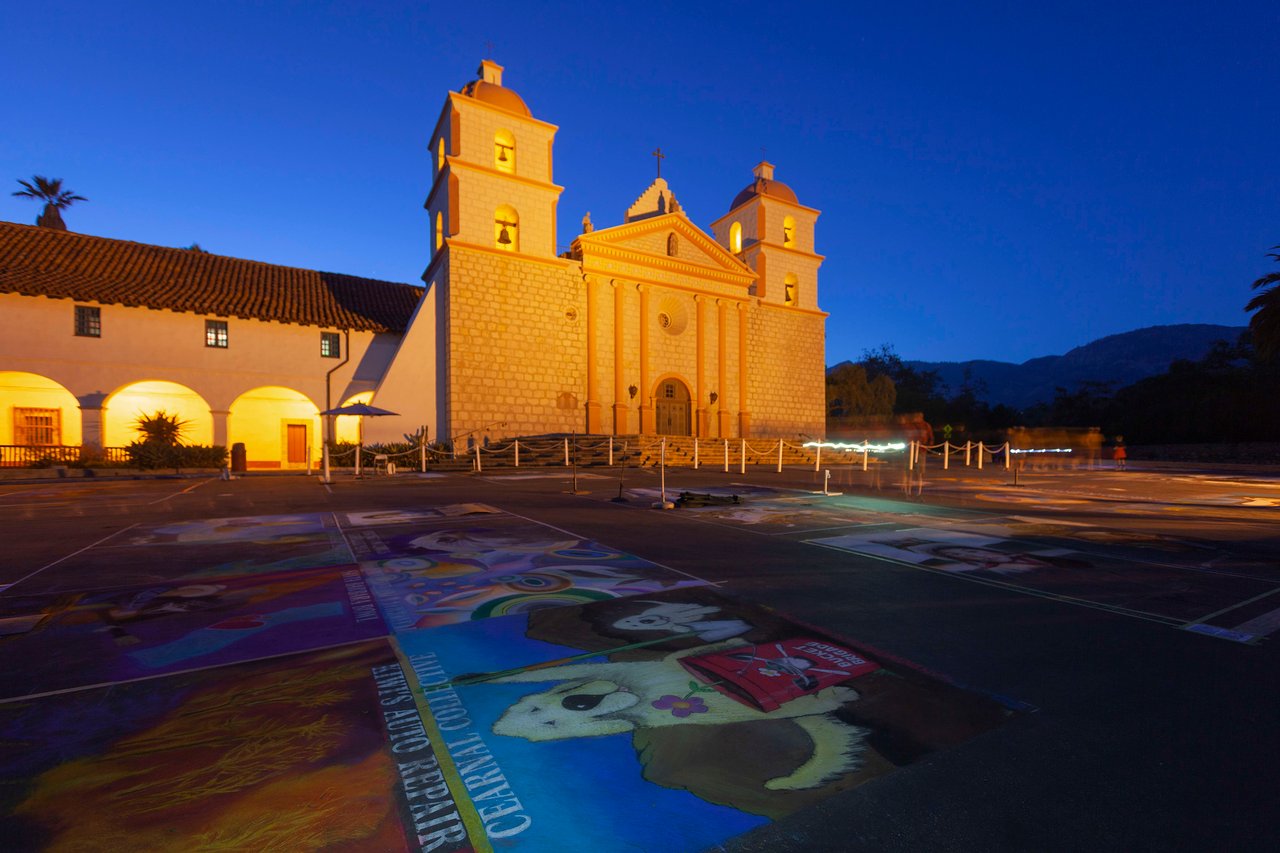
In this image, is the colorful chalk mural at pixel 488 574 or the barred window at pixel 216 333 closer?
the colorful chalk mural at pixel 488 574

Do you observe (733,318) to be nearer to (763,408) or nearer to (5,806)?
(763,408)

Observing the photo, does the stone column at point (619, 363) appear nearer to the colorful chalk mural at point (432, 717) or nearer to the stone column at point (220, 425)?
the stone column at point (220, 425)

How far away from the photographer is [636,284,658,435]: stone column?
1048 inches

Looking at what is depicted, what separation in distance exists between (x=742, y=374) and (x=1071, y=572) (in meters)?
25.1

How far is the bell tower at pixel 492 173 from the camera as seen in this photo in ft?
74.8

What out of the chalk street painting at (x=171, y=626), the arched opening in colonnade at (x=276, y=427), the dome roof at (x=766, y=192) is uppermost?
the dome roof at (x=766, y=192)

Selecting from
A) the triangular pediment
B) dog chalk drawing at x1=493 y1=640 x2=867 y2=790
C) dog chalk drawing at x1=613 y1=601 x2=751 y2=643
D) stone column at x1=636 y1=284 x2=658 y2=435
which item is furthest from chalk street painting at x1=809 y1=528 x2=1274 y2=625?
the triangular pediment

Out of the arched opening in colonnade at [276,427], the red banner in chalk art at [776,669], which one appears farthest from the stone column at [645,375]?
the red banner in chalk art at [776,669]

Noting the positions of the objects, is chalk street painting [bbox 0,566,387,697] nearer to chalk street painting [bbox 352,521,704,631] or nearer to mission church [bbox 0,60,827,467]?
chalk street painting [bbox 352,521,704,631]

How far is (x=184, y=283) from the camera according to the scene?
2239cm

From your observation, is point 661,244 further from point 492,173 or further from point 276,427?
Result: point 276,427

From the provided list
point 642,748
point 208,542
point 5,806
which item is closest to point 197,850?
point 5,806

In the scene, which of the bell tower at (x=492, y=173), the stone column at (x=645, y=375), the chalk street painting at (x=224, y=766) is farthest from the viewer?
the stone column at (x=645, y=375)

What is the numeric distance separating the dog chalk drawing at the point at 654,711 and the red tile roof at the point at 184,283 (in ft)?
80.7
